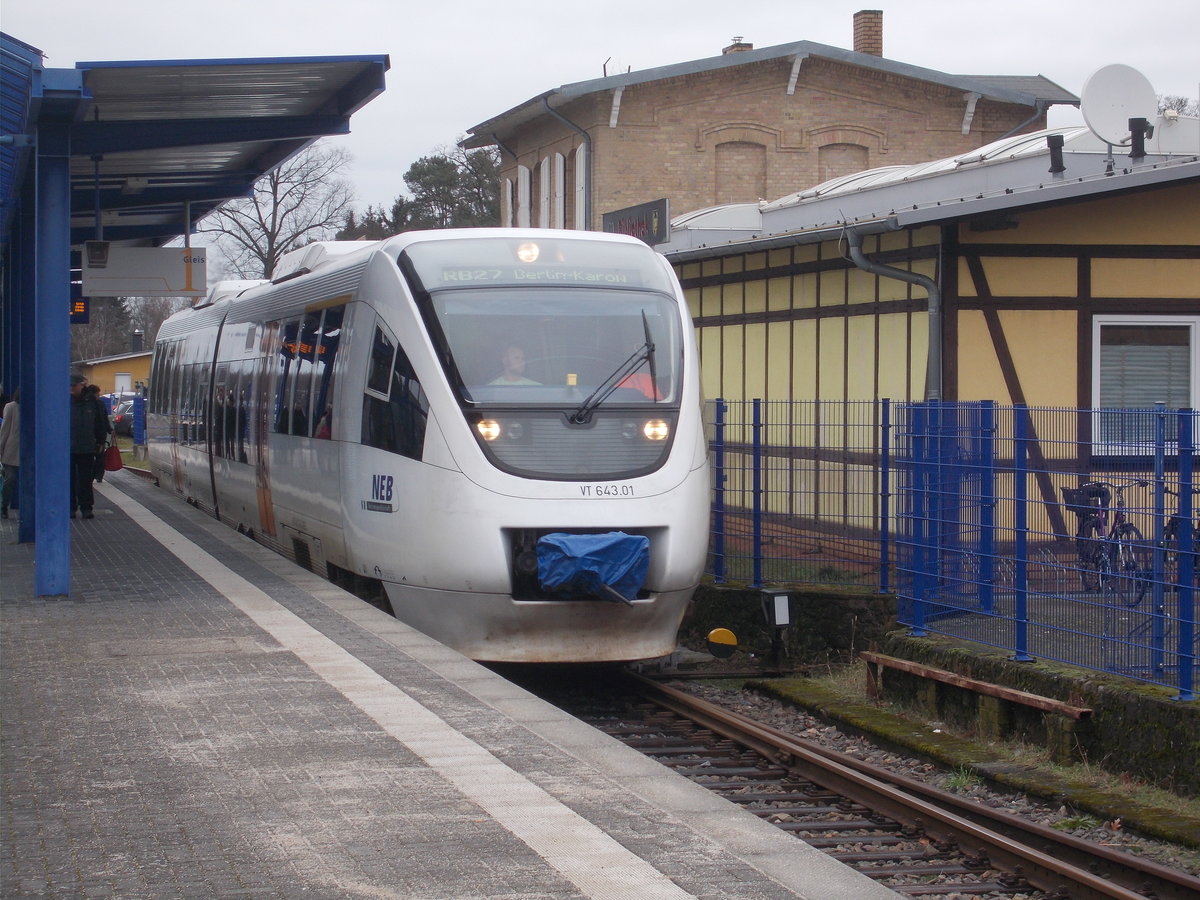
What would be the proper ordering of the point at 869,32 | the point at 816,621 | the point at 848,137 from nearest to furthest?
the point at 816,621, the point at 848,137, the point at 869,32

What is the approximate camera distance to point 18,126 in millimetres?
11164

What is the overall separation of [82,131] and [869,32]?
28.1m

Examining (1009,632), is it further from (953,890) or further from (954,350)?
(954,350)

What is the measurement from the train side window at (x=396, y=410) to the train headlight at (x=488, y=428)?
1.28 feet

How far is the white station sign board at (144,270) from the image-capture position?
15.6 meters

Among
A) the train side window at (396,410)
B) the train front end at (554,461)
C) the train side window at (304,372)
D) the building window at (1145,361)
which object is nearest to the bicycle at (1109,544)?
the train front end at (554,461)

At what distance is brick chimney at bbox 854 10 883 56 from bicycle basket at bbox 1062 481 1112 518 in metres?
29.4

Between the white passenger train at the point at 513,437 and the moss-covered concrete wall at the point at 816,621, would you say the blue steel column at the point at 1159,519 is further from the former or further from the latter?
the moss-covered concrete wall at the point at 816,621

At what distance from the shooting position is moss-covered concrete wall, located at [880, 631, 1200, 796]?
7602 millimetres

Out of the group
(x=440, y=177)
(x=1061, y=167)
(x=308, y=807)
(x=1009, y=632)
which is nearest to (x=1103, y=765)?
(x=1009, y=632)

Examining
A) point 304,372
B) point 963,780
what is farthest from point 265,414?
point 963,780

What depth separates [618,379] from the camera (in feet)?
32.7

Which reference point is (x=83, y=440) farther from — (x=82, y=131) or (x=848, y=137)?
(x=848, y=137)

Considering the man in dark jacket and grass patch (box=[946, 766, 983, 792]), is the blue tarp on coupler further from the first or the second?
the man in dark jacket
